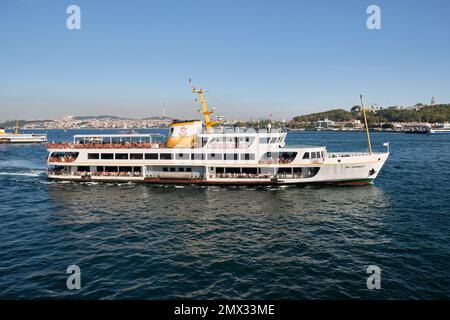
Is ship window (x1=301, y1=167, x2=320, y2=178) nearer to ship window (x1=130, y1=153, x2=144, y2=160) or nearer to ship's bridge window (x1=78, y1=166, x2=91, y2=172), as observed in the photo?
ship window (x1=130, y1=153, x2=144, y2=160)

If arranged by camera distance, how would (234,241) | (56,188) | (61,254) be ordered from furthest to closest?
1. (56,188)
2. (234,241)
3. (61,254)

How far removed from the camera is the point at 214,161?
40625 mm

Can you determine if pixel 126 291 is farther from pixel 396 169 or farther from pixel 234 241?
pixel 396 169

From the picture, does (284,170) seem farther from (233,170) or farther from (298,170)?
(233,170)

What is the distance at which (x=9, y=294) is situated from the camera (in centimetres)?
1675

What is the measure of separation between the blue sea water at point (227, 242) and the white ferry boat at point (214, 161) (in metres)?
1.97

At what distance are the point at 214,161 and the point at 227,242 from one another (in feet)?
60.4

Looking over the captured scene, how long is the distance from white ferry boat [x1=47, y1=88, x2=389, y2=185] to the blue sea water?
1.97 meters

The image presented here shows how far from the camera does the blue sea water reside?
677 inches

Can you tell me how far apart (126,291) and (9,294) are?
20.2ft

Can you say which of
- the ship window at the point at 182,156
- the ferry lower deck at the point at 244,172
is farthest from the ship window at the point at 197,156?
the ship window at the point at 182,156

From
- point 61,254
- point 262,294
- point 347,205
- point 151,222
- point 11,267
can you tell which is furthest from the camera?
point 347,205

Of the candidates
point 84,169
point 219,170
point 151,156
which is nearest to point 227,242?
point 219,170
